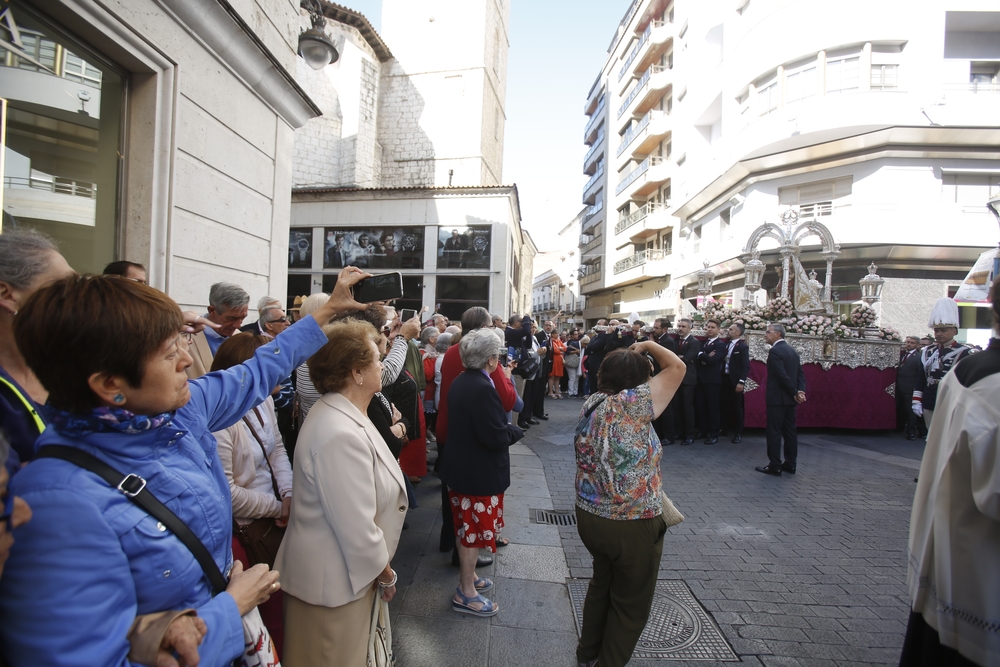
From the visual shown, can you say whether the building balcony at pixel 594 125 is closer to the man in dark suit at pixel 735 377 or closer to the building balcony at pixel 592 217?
the building balcony at pixel 592 217

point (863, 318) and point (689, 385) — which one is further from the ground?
point (863, 318)

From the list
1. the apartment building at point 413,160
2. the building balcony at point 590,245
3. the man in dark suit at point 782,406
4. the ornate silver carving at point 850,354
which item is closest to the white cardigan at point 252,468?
the man in dark suit at point 782,406

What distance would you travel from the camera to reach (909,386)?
9.66 metres

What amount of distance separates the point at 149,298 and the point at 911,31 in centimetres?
2314

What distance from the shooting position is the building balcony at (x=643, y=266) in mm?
28808

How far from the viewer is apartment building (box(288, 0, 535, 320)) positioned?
1941 centimetres

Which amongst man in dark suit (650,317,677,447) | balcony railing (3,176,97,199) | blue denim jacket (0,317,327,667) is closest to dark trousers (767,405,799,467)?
man in dark suit (650,317,677,447)

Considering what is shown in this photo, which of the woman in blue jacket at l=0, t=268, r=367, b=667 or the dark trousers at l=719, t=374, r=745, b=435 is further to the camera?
the dark trousers at l=719, t=374, r=745, b=435

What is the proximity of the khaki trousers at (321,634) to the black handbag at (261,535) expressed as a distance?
1.03ft

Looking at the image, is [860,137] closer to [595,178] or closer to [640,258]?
[640,258]

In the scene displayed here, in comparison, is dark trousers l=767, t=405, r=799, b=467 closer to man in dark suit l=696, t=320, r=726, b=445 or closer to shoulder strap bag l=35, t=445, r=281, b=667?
man in dark suit l=696, t=320, r=726, b=445

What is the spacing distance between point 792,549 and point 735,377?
15.4 ft

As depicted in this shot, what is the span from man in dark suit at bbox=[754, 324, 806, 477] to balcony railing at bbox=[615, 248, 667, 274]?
23580 millimetres

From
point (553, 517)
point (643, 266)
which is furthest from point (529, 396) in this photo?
point (643, 266)
